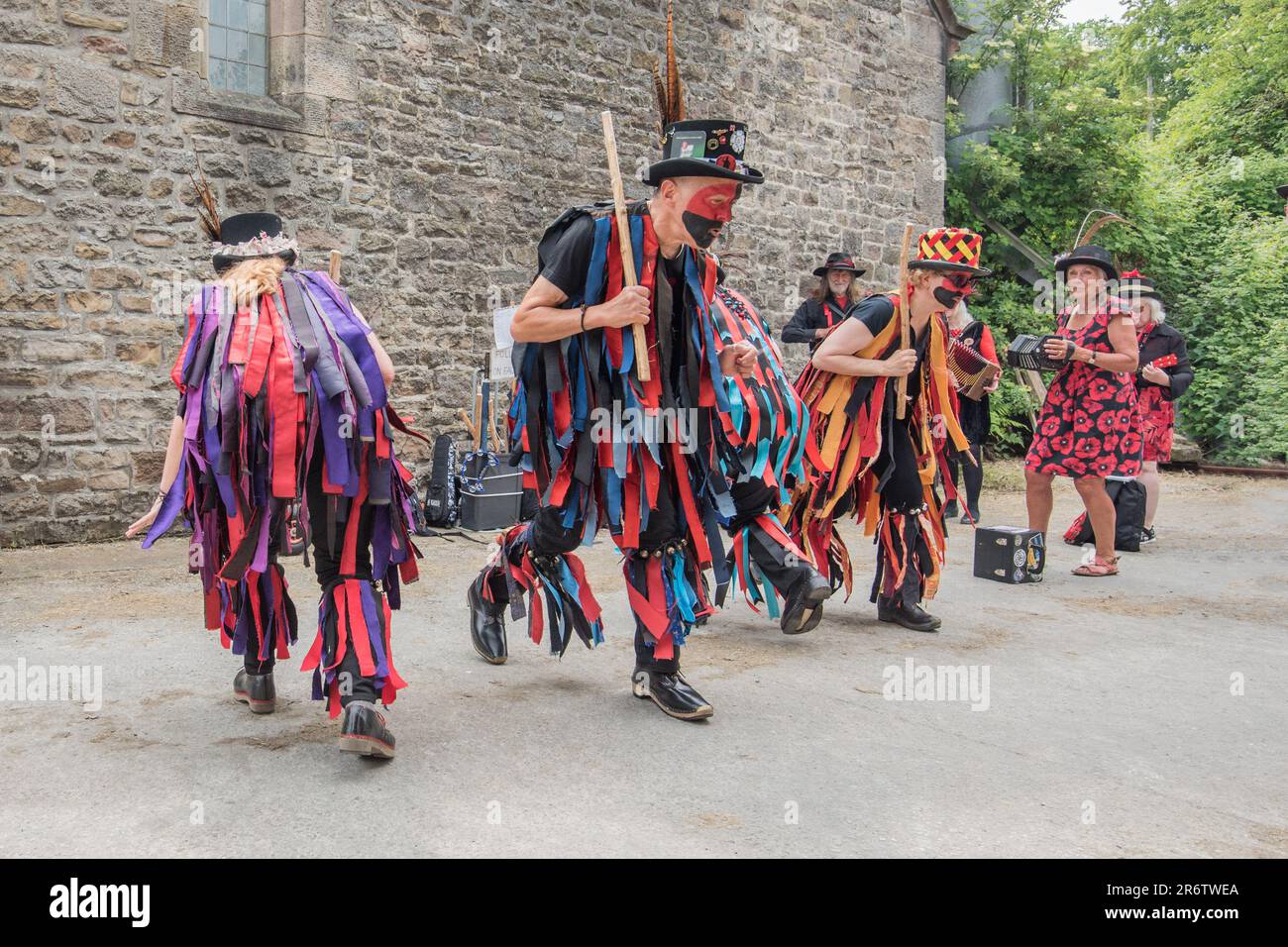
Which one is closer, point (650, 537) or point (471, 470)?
point (650, 537)

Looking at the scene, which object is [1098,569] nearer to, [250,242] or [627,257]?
[627,257]

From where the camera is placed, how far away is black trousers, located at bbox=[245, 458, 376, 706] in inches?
137

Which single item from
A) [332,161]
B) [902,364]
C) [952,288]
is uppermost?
[332,161]

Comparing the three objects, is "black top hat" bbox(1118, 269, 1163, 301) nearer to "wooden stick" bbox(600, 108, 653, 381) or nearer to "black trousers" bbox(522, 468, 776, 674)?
"black trousers" bbox(522, 468, 776, 674)

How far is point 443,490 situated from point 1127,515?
4.83 metres

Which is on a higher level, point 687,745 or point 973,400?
point 973,400

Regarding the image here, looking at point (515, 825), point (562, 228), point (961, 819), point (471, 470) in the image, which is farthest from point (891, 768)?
point (471, 470)

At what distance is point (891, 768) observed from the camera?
141 inches

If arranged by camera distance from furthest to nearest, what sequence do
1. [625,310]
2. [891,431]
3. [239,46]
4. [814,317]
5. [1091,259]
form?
[814,317]
[239,46]
[1091,259]
[891,431]
[625,310]

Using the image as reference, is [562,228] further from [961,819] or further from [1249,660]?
[1249,660]

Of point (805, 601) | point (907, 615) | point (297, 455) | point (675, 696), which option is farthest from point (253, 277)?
point (907, 615)

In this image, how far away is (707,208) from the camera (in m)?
3.83

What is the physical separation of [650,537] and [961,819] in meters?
1.35

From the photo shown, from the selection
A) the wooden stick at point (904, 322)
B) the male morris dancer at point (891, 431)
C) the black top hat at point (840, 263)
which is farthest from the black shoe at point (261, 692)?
the black top hat at point (840, 263)
